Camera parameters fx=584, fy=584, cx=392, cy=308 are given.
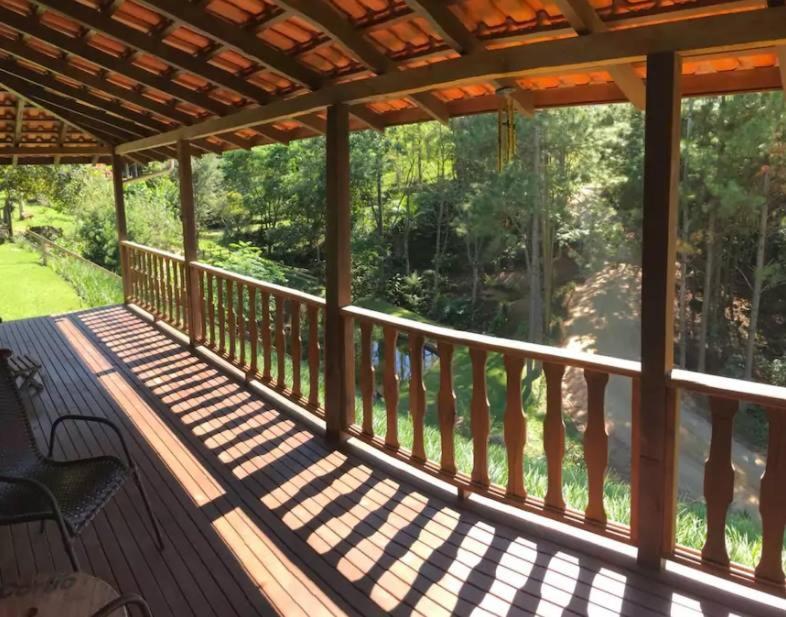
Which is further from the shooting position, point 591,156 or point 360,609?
point 591,156

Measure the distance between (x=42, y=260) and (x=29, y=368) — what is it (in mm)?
17769

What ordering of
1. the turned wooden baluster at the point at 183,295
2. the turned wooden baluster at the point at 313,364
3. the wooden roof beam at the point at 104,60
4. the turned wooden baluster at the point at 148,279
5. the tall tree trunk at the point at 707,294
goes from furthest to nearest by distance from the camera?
the tall tree trunk at the point at 707,294 → the turned wooden baluster at the point at 148,279 → the turned wooden baluster at the point at 183,295 → the turned wooden baluster at the point at 313,364 → the wooden roof beam at the point at 104,60

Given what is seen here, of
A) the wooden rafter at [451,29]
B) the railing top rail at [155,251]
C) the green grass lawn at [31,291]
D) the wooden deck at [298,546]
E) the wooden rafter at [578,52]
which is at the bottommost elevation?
the wooden deck at [298,546]

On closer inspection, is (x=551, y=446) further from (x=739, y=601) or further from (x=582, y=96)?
(x=582, y=96)

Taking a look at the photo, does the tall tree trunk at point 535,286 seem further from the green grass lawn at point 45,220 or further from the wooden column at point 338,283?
the green grass lawn at point 45,220

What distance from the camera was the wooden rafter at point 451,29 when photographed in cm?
240

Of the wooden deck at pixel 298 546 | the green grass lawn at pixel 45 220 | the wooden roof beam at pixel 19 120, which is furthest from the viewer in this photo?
the green grass lawn at pixel 45 220

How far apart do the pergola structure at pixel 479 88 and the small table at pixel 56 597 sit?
189 cm

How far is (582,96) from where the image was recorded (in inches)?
121

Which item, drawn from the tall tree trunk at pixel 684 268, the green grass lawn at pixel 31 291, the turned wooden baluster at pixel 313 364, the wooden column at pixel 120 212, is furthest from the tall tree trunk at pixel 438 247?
the turned wooden baluster at pixel 313 364

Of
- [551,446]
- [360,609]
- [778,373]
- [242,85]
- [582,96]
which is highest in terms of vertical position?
[242,85]

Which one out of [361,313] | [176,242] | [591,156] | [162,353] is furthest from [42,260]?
[361,313]

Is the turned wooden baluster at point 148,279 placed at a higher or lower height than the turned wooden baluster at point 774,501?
higher

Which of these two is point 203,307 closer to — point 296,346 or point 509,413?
point 296,346
